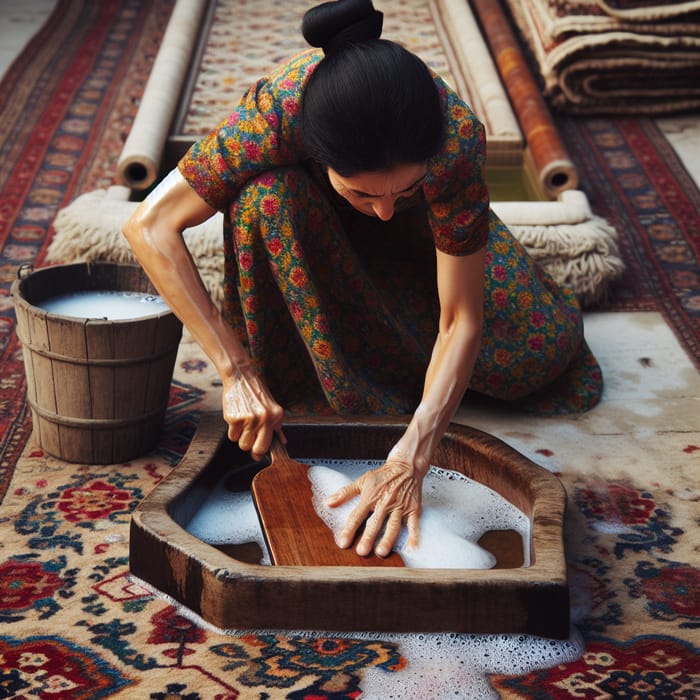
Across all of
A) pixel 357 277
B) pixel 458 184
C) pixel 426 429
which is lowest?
pixel 426 429

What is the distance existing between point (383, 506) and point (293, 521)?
14 centimetres

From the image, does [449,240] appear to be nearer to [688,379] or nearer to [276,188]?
[276,188]

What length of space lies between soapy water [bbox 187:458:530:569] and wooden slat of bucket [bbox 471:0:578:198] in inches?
53.7

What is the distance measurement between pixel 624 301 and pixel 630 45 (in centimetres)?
120

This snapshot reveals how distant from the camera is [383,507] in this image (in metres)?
1.55

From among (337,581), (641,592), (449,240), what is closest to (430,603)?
(337,581)

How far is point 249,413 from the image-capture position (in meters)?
1.66

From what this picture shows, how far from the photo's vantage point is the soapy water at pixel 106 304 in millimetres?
1889

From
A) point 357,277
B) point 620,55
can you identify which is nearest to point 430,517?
point 357,277

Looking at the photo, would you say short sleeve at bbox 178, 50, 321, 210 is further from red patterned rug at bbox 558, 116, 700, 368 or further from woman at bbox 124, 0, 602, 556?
red patterned rug at bbox 558, 116, 700, 368

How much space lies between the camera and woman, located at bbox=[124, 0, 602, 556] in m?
1.43

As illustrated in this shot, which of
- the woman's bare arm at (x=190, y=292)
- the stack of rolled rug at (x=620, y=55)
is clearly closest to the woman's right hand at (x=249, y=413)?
the woman's bare arm at (x=190, y=292)

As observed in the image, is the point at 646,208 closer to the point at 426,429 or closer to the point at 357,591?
the point at 426,429

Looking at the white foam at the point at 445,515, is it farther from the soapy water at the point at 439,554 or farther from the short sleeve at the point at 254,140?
the short sleeve at the point at 254,140
